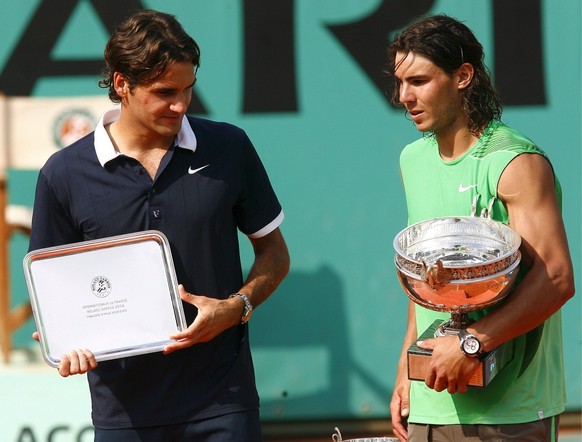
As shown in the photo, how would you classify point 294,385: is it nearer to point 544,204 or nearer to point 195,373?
point 195,373

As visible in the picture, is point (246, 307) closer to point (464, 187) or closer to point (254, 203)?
point (254, 203)

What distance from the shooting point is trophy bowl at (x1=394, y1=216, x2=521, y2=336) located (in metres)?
2.89

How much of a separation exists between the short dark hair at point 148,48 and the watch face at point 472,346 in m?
1.11

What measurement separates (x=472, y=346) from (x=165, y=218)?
3.08ft

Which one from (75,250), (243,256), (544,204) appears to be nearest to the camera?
(544,204)

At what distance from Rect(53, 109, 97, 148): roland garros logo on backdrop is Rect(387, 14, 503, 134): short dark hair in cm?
209

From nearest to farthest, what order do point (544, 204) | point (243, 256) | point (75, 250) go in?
point (544, 204)
point (75, 250)
point (243, 256)

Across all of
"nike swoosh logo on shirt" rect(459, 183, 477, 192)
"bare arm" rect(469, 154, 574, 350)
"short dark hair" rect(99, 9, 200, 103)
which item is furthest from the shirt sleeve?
"bare arm" rect(469, 154, 574, 350)

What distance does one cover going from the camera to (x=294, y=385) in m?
5.01

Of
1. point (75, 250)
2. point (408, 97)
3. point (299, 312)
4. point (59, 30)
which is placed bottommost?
point (299, 312)

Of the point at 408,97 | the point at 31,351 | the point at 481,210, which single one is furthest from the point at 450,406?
the point at 31,351

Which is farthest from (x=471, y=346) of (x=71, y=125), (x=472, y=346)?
(x=71, y=125)

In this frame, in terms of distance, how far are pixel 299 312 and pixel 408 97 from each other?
6.46 ft

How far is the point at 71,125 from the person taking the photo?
16.5ft
